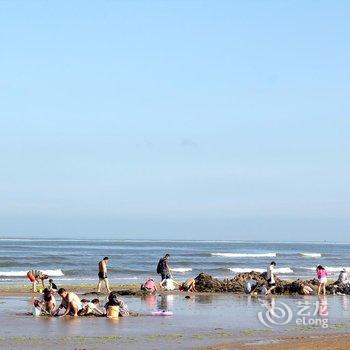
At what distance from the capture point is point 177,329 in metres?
21.1

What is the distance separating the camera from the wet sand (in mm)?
18328

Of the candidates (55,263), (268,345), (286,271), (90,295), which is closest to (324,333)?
(268,345)

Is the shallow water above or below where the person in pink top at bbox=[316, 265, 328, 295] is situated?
below

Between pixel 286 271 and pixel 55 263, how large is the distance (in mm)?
20174

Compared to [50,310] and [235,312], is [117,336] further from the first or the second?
[235,312]

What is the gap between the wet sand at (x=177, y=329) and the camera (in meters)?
18.3

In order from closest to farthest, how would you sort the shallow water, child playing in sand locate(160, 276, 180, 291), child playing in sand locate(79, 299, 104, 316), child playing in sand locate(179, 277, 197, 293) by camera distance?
the shallow water
child playing in sand locate(79, 299, 104, 316)
child playing in sand locate(179, 277, 197, 293)
child playing in sand locate(160, 276, 180, 291)

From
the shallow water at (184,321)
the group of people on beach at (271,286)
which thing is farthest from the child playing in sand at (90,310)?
the group of people on beach at (271,286)

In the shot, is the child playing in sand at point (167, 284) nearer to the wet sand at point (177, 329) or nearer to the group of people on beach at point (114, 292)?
the group of people on beach at point (114, 292)

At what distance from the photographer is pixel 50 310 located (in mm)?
24328

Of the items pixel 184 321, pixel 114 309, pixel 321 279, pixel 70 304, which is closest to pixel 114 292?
pixel 70 304

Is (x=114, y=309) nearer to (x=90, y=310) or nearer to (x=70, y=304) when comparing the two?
(x=90, y=310)

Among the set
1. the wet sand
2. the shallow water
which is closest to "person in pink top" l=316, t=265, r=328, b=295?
the shallow water

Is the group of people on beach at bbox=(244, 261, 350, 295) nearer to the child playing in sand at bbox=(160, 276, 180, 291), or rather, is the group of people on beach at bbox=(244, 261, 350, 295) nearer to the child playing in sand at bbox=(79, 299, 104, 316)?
the child playing in sand at bbox=(160, 276, 180, 291)
